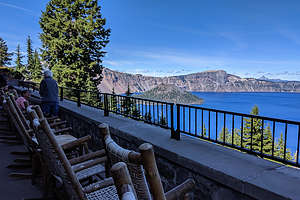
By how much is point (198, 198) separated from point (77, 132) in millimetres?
4948

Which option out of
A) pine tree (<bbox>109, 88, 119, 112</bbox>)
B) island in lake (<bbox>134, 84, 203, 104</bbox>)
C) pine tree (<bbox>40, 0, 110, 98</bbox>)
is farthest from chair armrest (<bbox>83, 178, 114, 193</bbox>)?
pine tree (<bbox>40, 0, 110, 98</bbox>)

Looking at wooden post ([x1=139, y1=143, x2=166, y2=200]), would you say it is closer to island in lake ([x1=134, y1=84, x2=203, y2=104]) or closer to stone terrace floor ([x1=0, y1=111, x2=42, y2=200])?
stone terrace floor ([x1=0, y1=111, x2=42, y2=200])

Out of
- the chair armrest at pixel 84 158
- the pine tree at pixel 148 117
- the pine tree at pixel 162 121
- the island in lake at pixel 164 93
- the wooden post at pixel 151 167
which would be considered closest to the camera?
the wooden post at pixel 151 167

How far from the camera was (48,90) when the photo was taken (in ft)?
20.2

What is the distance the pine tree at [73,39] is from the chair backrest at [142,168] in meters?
24.0

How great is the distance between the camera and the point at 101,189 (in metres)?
2.20

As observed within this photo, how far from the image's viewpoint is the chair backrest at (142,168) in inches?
39.5

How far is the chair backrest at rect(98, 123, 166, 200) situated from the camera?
39.5 inches

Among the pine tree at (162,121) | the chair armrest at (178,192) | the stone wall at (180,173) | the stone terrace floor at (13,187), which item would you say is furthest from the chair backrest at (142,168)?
A: the pine tree at (162,121)

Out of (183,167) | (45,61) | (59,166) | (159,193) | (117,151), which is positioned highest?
(45,61)

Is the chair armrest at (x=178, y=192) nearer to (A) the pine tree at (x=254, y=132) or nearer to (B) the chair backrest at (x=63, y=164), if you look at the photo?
(B) the chair backrest at (x=63, y=164)

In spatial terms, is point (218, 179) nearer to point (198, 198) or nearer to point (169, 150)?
point (198, 198)

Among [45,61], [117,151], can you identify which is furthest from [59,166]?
[45,61]

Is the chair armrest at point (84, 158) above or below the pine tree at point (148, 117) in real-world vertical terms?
below
